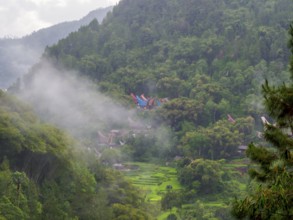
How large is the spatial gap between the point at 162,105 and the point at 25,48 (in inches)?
4109

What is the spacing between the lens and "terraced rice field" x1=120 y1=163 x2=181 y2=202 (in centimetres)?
3358

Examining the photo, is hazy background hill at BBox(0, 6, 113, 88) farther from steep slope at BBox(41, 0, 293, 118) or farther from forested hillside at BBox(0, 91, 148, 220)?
forested hillside at BBox(0, 91, 148, 220)

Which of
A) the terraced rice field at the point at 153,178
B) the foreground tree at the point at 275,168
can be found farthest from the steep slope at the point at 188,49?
the foreground tree at the point at 275,168

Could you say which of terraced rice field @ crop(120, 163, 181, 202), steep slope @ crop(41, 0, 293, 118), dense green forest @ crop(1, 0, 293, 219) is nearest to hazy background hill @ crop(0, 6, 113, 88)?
steep slope @ crop(41, 0, 293, 118)

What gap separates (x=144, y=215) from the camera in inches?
836

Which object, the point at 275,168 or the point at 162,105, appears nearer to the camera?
the point at 275,168

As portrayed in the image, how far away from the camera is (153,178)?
37188mm

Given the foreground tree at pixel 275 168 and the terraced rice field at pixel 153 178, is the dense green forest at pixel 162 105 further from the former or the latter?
the foreground tree at pixel 275 168

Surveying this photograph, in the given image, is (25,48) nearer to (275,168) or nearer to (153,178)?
(153,178)

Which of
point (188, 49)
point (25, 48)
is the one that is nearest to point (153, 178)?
point (188, 49)

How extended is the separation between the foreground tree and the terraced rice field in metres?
24.3

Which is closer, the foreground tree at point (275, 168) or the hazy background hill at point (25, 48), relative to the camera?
the foreground tree at point (275, 168)

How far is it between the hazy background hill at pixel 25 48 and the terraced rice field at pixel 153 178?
3446 inches

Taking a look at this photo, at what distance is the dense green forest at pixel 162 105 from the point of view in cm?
2147
